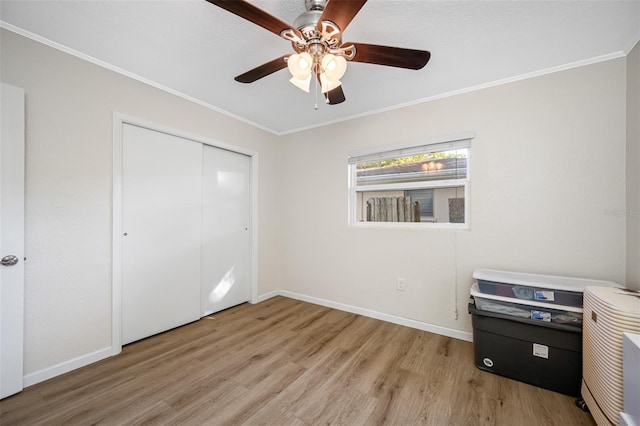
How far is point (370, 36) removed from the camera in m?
1.70

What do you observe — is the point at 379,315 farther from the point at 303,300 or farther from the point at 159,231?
the point at 159,231

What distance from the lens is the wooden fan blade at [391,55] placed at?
1.34 meters

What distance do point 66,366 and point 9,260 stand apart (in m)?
0.88

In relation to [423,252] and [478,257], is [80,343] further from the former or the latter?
[478,257]

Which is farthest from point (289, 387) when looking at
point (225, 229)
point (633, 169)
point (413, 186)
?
point (633, 169)

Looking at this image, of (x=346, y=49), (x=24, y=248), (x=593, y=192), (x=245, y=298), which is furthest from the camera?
(x=245, y=298)

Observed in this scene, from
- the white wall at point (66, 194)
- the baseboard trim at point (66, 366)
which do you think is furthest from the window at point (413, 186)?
the baseboard trim at point (66, 366)

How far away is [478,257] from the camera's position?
2316 mm

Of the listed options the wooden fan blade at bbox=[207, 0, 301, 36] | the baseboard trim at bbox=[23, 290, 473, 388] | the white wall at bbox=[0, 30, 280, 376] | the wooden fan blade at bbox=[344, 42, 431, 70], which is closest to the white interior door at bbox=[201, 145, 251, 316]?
the baseboard trim at bbox=[23, 290, 473, 388]

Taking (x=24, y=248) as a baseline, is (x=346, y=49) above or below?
above

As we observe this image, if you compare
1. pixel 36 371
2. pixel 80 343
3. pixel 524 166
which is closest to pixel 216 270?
pixel 80 343

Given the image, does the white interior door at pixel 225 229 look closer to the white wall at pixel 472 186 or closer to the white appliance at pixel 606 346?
the white wall at pixel 472 186

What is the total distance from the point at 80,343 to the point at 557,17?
4005 millimetres

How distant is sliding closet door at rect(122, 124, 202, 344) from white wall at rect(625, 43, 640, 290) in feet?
12.1
